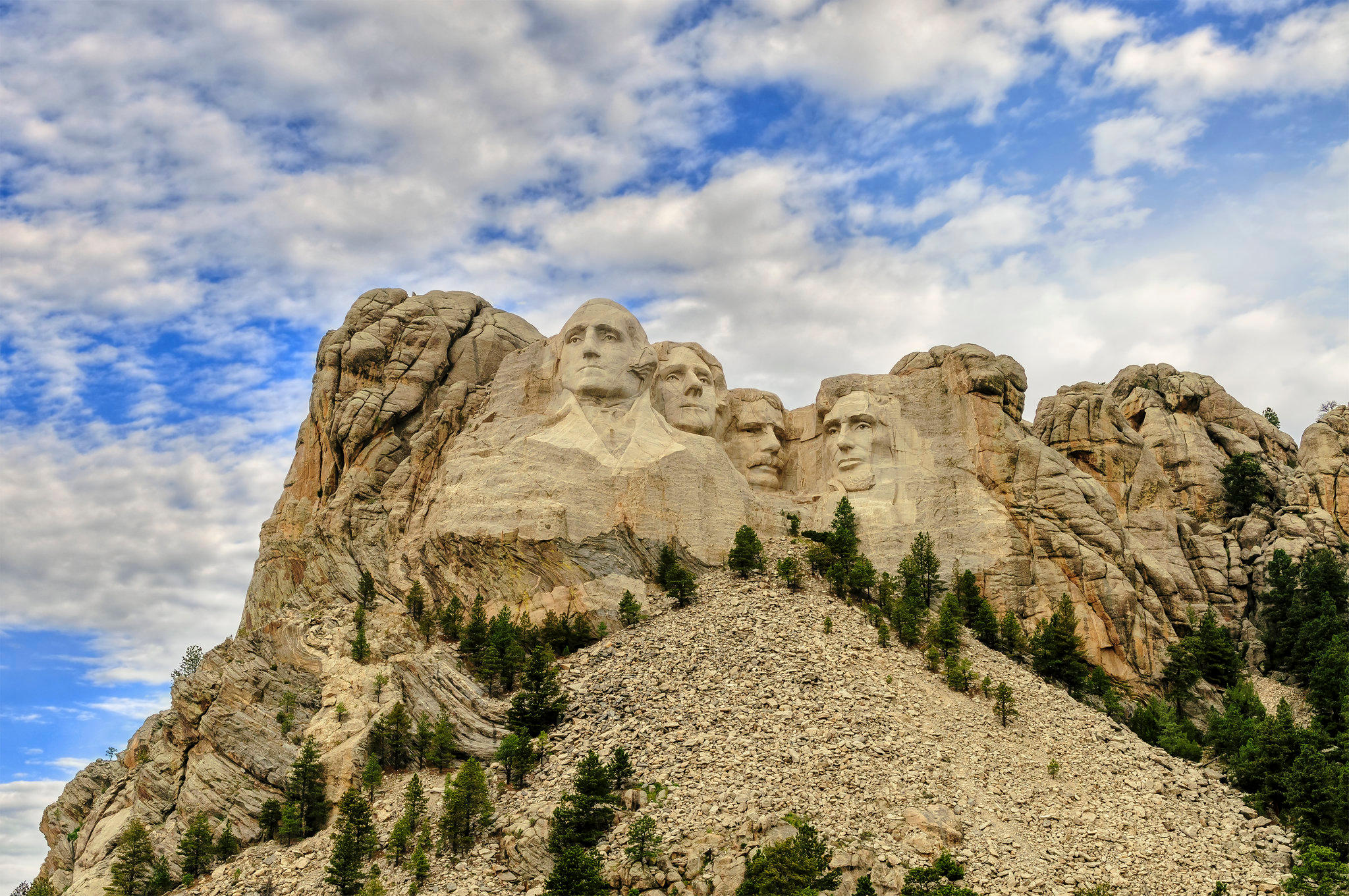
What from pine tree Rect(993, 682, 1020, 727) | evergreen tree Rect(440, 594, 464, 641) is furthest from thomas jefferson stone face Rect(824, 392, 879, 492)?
evergreen tree Rect(440, 594, 464, 641)

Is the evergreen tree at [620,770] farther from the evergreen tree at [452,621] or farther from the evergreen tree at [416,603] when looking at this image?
the evergreen tree at [416,603]

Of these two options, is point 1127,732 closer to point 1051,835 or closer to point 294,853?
point 1051,835

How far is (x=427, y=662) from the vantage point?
2036 inches

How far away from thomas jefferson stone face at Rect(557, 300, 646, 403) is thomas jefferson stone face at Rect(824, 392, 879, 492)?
382 inches

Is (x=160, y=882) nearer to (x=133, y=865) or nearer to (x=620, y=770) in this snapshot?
(x=133, y=865)

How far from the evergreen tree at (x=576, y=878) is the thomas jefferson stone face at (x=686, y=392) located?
26.5 m

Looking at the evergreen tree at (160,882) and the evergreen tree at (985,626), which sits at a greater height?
the evergreen tree at (985,626)

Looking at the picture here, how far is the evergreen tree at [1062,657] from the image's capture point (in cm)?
5459

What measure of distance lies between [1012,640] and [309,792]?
27259mm

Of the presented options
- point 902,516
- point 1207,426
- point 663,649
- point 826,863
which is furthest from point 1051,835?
point 1207,426

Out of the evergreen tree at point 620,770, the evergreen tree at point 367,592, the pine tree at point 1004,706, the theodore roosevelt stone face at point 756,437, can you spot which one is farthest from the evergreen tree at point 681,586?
the evergreen tree at point 367,592

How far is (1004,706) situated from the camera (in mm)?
50125

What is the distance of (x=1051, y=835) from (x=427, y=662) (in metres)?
22.6

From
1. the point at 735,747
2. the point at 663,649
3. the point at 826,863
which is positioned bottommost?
the point at 826,863
